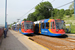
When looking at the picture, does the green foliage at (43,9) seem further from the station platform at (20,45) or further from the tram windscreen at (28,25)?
the station platform at (20,45)

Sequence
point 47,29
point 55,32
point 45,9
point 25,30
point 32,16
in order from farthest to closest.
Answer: point 32,16 < point 45,9 < point 25,30 < point 47,29 < point 55,32

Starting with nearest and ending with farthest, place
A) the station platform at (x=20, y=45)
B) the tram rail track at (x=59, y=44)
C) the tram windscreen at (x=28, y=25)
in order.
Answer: the station platform at (x=20, y=45) → the tram rail track at (x=59, y=44) → the tram windscreen at (x=28, y=25)

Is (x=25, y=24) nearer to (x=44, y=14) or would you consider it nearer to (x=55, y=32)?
(x=55, y=32)

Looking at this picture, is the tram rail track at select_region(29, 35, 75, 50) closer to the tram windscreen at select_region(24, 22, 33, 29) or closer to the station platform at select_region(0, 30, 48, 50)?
the station platform at select_region(0, 30, 48, 50)

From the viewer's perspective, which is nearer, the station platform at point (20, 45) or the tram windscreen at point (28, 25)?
the station platform at point (20, 45)

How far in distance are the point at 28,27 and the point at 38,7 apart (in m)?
42.9

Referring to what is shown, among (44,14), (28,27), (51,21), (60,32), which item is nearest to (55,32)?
(60,32)

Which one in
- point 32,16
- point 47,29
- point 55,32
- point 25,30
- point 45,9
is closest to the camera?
point 55,32

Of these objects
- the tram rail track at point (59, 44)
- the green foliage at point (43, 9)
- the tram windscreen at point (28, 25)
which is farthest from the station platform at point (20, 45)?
the green foliage at point (43, 9)

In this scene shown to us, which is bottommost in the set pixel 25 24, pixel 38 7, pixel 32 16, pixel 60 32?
pixel 60 32

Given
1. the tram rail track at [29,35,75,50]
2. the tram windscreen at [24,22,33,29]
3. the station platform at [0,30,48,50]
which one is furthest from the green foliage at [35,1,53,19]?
the station platform at [0,30,48,50]

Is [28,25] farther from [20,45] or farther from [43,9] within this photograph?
[43,9]

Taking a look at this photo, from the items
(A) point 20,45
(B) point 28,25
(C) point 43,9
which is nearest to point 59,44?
(A) point 20,45

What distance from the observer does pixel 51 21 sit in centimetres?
1836
